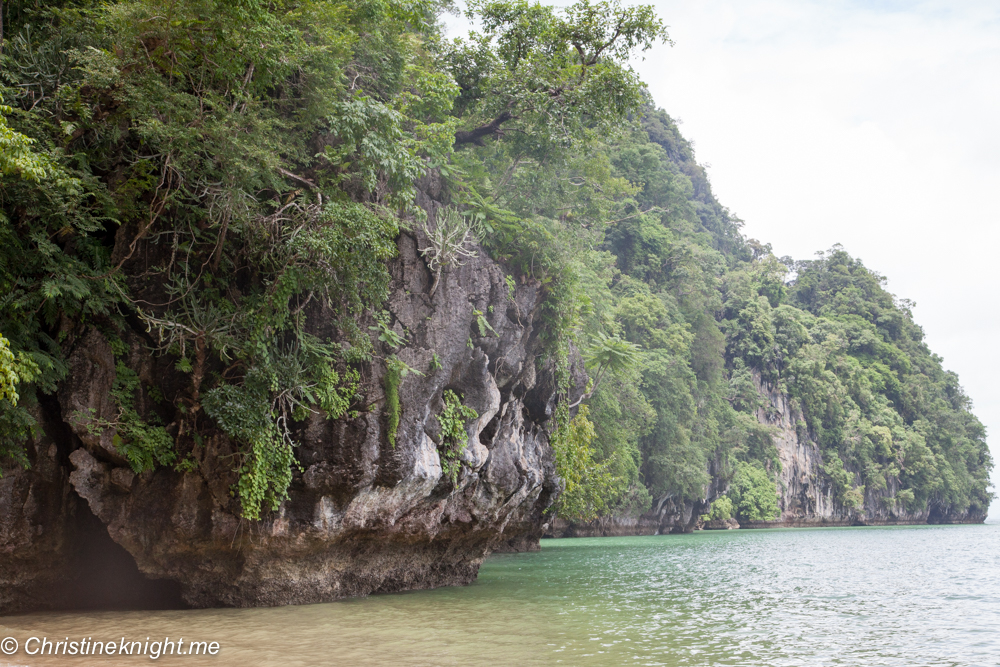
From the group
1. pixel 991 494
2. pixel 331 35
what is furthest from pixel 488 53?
pixel 991 494

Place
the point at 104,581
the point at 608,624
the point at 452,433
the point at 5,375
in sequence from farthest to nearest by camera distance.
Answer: the point at 452,433 → the point at 104,581 → the point at 608,624 → the point at 5,375

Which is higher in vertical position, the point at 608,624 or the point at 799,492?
the point at 799,492

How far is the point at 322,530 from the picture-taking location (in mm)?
10633

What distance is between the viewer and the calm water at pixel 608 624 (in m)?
7.32

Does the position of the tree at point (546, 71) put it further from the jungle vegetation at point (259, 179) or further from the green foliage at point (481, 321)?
the green foliage at point (481, 321)

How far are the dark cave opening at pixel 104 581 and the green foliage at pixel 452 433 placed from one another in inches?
189

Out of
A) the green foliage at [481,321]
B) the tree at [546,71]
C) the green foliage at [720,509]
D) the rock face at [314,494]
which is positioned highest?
the tree at [546,71]

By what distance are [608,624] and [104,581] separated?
775cm

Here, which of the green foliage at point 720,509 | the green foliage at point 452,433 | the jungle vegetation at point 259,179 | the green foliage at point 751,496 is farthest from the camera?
the green foliage at point 751,496

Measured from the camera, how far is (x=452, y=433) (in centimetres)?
1288

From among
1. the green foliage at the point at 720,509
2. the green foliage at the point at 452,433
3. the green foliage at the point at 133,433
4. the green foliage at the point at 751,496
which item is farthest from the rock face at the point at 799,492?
the green foliage at the point at 133,433

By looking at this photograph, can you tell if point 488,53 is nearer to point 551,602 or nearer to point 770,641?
point 551,602

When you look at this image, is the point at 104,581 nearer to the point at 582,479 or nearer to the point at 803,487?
the point at 582,479

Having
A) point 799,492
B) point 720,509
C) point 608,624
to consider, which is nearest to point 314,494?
point 608,624
